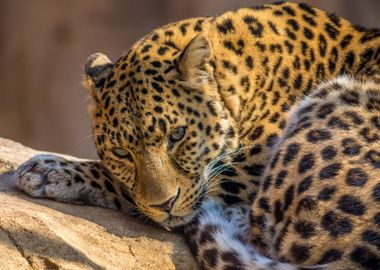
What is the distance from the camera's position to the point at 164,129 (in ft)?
20.0

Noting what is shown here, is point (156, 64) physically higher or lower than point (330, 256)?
higher

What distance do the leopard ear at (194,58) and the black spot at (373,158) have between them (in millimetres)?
1366

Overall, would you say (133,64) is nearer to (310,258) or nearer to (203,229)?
(203,229)

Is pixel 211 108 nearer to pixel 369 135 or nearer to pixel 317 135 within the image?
pixel 317 135

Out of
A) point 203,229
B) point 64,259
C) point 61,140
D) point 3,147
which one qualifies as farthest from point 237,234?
point 61,140

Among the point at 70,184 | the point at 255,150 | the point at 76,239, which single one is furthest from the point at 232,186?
the point at 76,239

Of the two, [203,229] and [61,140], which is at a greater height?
[203,229]

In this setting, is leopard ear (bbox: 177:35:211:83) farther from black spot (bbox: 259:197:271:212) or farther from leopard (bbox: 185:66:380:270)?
black spot (bbox: 259:197:271:212)

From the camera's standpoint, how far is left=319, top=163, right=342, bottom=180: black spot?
5.43 m

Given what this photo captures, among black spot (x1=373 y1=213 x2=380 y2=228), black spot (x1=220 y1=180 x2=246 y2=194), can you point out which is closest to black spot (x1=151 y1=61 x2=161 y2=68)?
black spot (x1=220 y1=180 x2=246 y2=194)

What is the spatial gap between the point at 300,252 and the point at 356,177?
526 mm

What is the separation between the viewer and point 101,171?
6.70 metres

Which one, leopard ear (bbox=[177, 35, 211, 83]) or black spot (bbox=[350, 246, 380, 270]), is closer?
black spot (bbox=[350, 246, 380, 270])

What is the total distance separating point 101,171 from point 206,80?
1.01 m
